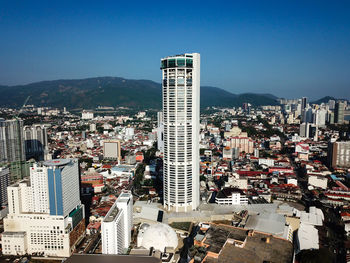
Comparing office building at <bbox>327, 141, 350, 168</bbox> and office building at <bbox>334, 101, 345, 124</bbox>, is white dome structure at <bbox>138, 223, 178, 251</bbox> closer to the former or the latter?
office building at <bbox>327, 141, 350, 168</bbox>

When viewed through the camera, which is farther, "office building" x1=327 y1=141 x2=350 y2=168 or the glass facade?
"office building" x1=327 y1=141 x2=350 y2=168

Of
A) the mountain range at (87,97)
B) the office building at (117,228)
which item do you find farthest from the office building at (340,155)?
the mountain range at (87,97)

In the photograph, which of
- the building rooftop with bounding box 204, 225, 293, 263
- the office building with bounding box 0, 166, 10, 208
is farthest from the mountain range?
the building rooftop with bounding box 204, 225, 293, 263

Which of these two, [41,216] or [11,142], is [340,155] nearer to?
[41,216]

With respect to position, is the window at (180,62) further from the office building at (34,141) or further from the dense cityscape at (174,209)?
the office building at (34,141)

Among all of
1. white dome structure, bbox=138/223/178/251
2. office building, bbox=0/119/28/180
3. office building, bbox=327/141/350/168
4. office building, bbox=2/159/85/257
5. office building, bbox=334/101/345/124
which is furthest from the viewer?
office building, bbox=334/101/345/124

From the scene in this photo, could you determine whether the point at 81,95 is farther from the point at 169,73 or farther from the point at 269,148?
the point at 169,73
